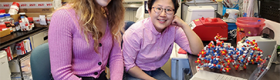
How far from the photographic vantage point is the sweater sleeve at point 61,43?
105 centimetres

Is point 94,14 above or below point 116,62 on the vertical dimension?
above

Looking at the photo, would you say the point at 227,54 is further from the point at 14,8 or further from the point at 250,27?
the point at 14,8

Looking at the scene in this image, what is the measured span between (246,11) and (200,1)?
1.16 m

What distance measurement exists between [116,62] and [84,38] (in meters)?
0.32

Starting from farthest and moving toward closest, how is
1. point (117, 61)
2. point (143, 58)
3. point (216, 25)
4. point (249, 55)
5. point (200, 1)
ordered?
point (200, 1) → point (216, 25) → point (143, 58) → point (117, 61) → point (249, 55)

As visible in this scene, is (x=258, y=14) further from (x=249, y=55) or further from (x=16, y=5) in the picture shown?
(x=16, y=5)

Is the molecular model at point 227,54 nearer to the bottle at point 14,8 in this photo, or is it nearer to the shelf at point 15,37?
the shelf at point 15,37

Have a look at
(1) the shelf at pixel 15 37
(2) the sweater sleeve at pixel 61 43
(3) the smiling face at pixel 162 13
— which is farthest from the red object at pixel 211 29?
(1) the shelf at pixel 15 37

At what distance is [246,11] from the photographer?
2.08 m

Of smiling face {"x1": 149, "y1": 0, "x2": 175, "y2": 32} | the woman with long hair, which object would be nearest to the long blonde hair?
the woman with long hair

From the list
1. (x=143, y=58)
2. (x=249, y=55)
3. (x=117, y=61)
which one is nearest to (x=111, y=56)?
(x=117, y=61)

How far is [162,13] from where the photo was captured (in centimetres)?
139

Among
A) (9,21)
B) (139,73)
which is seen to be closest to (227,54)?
(139,73)

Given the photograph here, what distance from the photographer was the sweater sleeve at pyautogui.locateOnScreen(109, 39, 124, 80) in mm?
1348
